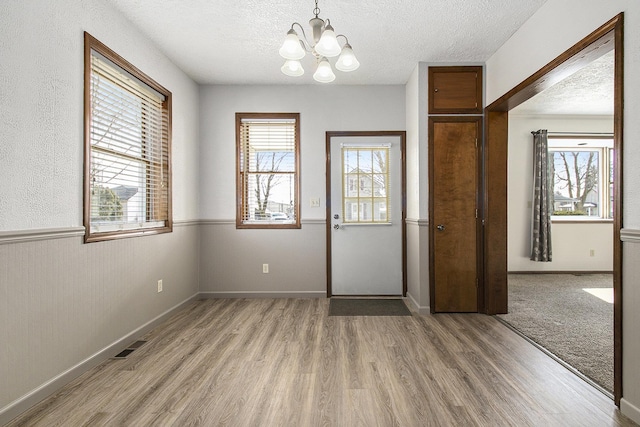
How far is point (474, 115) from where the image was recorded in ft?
11.7

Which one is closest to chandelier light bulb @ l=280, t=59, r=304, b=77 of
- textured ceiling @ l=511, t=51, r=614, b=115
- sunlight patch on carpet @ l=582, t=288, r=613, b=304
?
textured ceiling @ l=511, t=51, r=614, b=115

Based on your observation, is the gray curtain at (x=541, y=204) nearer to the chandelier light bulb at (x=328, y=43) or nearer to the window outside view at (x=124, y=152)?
the chandelier light bulb at (x=328, y=43)

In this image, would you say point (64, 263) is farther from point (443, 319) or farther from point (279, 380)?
point (443, 319)

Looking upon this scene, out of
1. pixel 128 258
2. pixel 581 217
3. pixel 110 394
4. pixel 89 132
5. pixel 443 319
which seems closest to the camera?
pixel 110 394

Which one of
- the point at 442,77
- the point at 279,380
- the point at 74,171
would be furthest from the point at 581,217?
the point at 74,171

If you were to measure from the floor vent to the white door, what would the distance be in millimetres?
Result: 2190

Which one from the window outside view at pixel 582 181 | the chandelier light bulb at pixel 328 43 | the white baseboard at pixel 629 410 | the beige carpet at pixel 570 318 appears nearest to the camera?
the white baseboard at pixel 629 410

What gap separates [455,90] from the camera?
11.7ft

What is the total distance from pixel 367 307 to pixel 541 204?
11.7 feet

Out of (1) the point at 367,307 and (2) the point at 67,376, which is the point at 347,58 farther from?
(2) the point at 67,376

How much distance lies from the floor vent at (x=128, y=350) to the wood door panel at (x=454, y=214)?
2.77m

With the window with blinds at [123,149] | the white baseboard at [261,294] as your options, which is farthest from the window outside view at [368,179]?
the window with blinds at [123,149]

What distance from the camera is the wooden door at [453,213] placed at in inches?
140

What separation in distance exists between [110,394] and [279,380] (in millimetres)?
970
